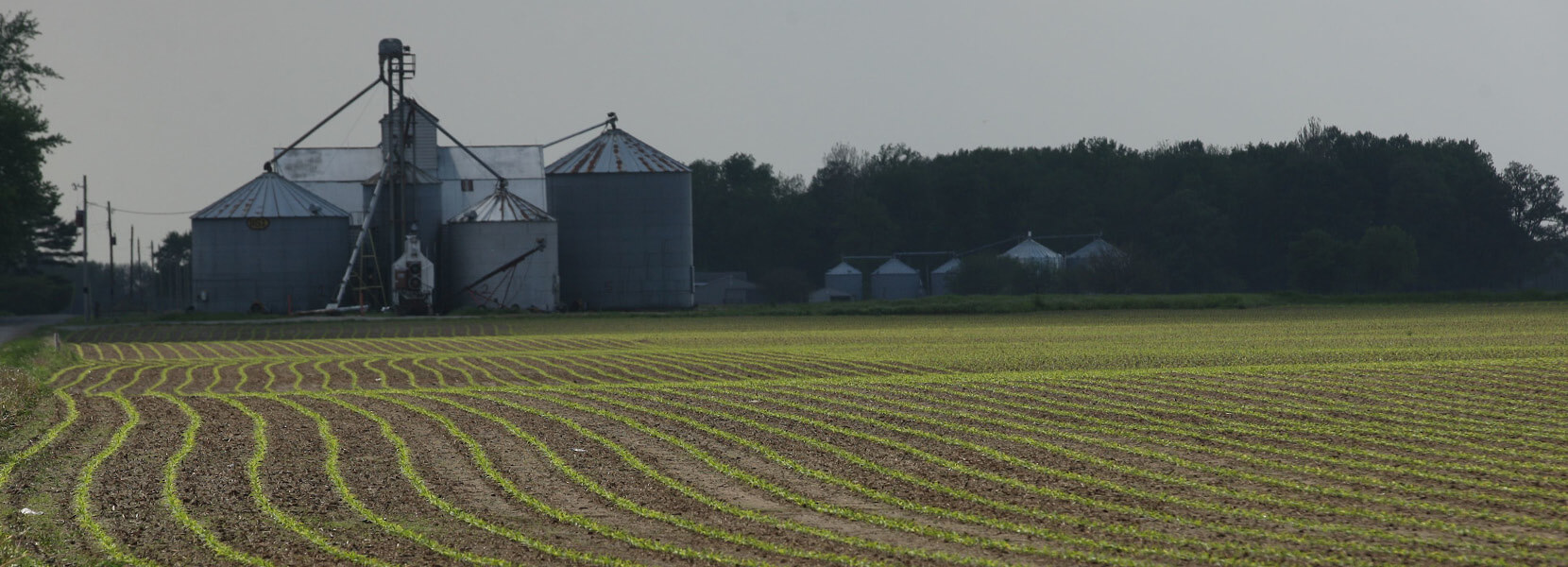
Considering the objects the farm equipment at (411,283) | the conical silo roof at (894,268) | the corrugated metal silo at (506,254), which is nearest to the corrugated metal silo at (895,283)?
the conical silo roof at (894,268)

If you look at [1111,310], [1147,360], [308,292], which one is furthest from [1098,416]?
[308,292]

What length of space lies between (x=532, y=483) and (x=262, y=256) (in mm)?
59851

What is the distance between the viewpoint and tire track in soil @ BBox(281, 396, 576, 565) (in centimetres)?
1146

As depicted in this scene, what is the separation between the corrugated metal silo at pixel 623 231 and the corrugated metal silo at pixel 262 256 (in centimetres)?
1144

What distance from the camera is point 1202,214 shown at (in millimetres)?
112750

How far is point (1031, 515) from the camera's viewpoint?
41.3 feet

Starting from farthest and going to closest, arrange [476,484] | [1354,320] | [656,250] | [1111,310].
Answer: [656,250]
[1111,310]
[1354,320]
[476,484]

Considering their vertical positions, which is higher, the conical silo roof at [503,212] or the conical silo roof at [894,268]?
the conical silo roof at [503,212]

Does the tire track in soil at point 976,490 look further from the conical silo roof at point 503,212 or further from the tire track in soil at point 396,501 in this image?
the conical silo roof at point 503,212

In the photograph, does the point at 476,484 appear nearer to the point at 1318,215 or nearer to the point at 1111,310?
the point at 1111,310

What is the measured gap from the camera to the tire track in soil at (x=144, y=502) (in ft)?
38.1

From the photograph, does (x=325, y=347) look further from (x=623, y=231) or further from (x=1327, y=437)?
(x=1327, y=437)

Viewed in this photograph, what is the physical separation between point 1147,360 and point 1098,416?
12.0 meters

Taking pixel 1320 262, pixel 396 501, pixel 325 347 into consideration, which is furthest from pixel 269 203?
pixel 1320 262
